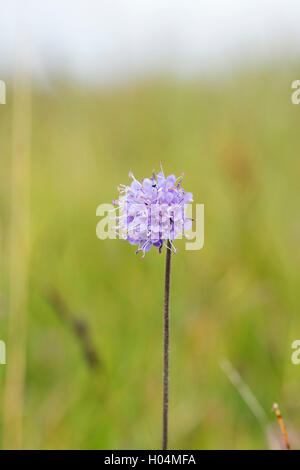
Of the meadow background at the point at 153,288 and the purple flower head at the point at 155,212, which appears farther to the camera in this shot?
the meadow background at the point at 153,288

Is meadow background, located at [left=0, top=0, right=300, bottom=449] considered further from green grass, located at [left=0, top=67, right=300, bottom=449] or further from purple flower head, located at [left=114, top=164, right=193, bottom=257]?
purple flower head, located at [left=114, top=164, right=193, bottom=257]

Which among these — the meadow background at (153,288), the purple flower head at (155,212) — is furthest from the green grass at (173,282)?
the purple flower head at (155,212)

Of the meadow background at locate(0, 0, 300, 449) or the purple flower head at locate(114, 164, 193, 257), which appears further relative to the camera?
the meadow background at locate(0, 0, 300, 449)

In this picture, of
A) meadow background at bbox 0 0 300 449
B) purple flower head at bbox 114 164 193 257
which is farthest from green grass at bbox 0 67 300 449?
purple flower head at bbox 114 164 193 257

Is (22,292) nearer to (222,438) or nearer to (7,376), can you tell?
(7,376)

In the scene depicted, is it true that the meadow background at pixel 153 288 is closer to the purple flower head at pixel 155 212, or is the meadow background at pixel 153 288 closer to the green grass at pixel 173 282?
the green grass at pixel 173 282
